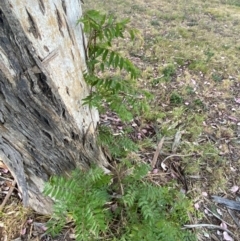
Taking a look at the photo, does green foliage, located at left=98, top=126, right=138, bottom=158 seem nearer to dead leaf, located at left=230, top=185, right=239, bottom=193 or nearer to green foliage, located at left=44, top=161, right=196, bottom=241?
green foliage, located at left=44, top=161, right=196, bottom=241

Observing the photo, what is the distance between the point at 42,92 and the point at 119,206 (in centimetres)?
96

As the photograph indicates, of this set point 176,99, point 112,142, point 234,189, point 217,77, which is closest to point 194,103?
point 176,99

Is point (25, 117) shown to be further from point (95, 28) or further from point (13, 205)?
point (13, 205)

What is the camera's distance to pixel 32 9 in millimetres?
969

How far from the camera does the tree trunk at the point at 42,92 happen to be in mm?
988

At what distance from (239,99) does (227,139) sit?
692mm

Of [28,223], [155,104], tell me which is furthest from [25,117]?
[155,104]

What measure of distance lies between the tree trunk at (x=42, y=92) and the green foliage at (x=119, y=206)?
0.48 ft

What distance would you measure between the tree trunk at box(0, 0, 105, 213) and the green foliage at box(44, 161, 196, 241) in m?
0.15

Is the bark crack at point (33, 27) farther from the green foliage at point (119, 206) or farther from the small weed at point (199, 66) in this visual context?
the small weed at point (199, 66)

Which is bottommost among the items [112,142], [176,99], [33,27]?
[176,99]

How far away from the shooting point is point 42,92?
3.90ft

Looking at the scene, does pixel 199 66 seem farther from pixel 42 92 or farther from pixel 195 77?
pixel 42 92

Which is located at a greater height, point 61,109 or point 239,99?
point 61,109
